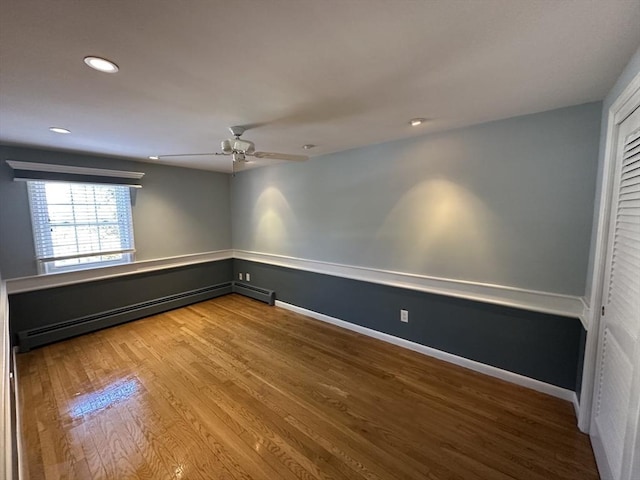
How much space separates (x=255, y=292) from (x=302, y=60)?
12.9 ft

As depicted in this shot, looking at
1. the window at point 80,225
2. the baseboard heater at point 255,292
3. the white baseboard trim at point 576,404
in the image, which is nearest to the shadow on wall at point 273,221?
the baseboard heater at point 255,292

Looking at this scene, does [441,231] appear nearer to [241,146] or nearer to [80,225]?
[241,146]

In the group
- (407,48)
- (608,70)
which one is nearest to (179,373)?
(407,48)

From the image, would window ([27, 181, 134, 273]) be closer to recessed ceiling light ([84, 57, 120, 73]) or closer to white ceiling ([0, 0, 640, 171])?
white ceiling ([0, 0, 640, 171])

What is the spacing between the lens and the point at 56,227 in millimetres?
3232

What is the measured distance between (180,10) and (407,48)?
96cm

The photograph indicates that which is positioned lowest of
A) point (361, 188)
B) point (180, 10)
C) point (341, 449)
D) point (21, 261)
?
point (341, 449)

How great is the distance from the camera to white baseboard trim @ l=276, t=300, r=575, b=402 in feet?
7.17

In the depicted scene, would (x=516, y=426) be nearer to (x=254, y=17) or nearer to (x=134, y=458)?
(x=134, y=458)

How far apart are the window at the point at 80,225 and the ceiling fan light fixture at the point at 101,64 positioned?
8.87ft

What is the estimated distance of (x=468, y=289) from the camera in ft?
8.39

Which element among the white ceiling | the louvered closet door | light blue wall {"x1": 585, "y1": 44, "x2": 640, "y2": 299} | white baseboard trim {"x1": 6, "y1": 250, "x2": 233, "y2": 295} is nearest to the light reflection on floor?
white baseboard trim {"x1": 6, "y1": 250, "x2": 233, "y2": 295}

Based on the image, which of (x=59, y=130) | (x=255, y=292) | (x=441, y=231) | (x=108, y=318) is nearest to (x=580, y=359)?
(x=441, y=231)

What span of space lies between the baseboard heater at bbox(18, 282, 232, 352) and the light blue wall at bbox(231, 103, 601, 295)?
7.03 ft
